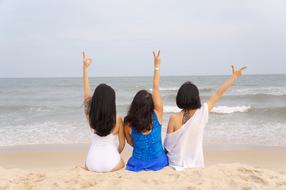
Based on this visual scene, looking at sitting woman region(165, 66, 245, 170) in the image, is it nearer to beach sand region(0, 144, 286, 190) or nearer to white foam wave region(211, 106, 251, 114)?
beach sand region(0, 144, 286, 190)

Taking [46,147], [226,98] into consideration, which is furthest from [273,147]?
[226,98]

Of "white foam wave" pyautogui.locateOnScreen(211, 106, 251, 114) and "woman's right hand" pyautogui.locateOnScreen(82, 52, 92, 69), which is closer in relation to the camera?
"woman's right hand" pyautogui.locateOnScreen(82, 52, 92, 69)

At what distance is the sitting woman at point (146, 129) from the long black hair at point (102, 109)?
0.67 ft

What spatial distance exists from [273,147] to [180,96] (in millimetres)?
5850

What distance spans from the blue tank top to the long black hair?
0.32 m

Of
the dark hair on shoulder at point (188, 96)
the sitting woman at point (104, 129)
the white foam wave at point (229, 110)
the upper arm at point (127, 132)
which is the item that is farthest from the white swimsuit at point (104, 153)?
the white foam wave at point (229, 110)

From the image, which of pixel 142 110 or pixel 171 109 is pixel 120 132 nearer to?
pixel 142 110

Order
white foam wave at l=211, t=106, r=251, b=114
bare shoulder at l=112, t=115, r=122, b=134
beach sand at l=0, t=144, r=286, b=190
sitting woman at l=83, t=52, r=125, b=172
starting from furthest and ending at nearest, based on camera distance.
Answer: white foam wave at l=211, t=106, r=251, b=114 < bare shoulder at l=112, t=115, r=122, b=134 < sitting woman at l=83, t=52, r=125, b=172 < beach sand at l=0, t=144, r=286, b=190

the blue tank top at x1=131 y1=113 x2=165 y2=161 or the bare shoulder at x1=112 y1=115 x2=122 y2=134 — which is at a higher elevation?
the bare shoulder at x1=112 y1=115 x2=122 y2=134

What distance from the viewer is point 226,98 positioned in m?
23.5

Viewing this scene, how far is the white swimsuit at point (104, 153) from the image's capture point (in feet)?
13.0

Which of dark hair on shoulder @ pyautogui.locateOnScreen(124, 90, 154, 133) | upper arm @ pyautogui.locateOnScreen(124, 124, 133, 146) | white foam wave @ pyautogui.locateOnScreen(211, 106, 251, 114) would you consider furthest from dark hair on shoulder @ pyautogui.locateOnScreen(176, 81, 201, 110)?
white foam wave @ pyautogui.locateOnScreen(211, 106, 251, 114)

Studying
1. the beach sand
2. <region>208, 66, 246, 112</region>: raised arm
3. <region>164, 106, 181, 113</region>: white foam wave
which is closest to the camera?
the beach sand

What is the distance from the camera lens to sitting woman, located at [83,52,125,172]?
3693 mm
